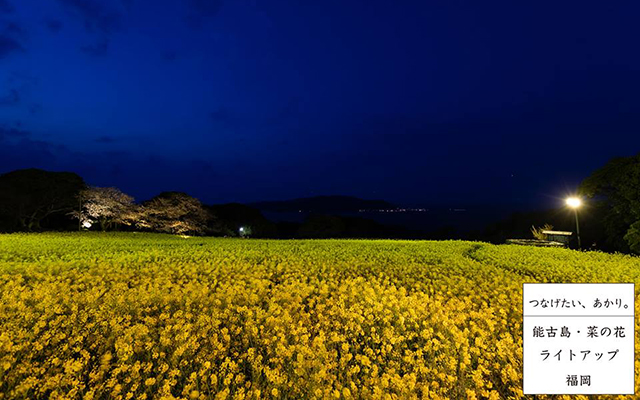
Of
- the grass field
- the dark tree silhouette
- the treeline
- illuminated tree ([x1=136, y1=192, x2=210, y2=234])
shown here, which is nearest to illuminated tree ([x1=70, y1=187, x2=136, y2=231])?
the treeline

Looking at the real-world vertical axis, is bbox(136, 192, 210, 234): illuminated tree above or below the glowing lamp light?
below

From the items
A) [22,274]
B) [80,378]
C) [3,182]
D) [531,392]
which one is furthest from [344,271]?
[3,182]

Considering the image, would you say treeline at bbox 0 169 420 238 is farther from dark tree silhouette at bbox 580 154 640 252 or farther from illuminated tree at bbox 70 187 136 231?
dark tree silhouette at bbox 580 154 640 252

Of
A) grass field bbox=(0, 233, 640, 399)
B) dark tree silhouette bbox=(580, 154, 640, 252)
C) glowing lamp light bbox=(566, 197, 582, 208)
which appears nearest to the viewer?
grass field bbox=(0, 233, 640, 399)

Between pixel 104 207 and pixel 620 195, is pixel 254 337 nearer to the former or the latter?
pixel 620 195

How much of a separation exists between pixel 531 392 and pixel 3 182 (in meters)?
40.1

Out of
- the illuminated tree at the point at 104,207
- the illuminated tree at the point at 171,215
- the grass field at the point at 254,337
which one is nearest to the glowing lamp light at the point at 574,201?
the grass field at the point at 254,337

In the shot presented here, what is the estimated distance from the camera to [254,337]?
4355mm

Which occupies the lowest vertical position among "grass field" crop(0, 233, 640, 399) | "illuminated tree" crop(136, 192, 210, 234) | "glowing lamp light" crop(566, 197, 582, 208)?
"grass field" crop(0, 233, 640, 399)

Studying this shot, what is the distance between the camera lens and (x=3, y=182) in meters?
28.8

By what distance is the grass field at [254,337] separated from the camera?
11.0ft

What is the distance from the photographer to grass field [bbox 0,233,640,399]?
11.0 ft

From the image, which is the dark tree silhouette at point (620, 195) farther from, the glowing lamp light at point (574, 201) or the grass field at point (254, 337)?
the grass field at point (254, 337)

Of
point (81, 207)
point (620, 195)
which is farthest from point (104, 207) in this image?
point (620, 195)
